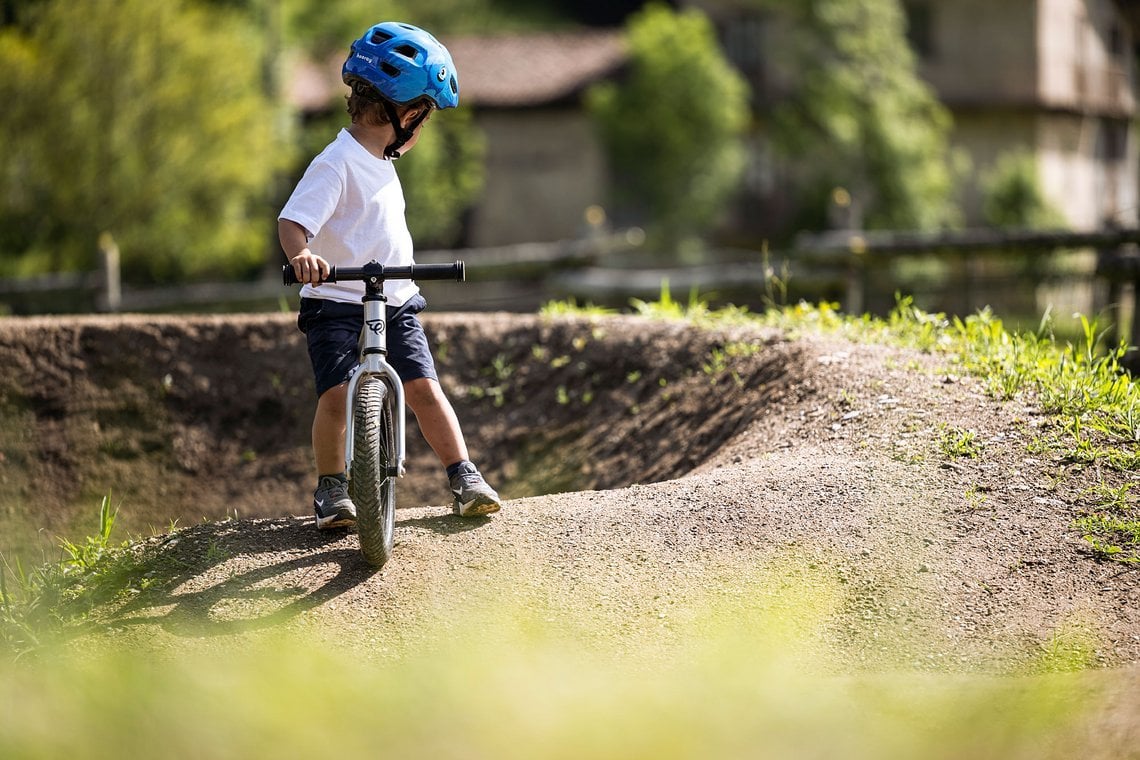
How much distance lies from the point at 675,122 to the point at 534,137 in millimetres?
4163

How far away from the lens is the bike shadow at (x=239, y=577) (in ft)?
12.2

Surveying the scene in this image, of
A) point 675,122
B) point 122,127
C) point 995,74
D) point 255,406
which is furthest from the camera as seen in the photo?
point 995,74

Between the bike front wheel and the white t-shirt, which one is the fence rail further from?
the bike front wheel

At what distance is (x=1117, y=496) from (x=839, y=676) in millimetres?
1439

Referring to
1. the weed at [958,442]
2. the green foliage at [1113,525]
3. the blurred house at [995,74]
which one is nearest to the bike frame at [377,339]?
the weed at [958,442]

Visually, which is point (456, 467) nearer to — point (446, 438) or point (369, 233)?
point (446, 438)

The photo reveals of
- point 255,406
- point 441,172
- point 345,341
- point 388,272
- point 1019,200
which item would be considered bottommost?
point 255,406

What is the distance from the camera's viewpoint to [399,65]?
4.14 meters

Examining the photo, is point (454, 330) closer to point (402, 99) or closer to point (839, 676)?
point (402, 99)

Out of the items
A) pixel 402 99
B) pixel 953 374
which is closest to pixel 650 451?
pixel 953 374

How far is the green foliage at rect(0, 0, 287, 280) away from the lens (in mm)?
18312

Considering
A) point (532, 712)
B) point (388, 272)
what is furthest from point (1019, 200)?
point (532, 712)

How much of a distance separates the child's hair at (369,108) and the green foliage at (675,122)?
1966cm

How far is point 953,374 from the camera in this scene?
A: 5.21 m
